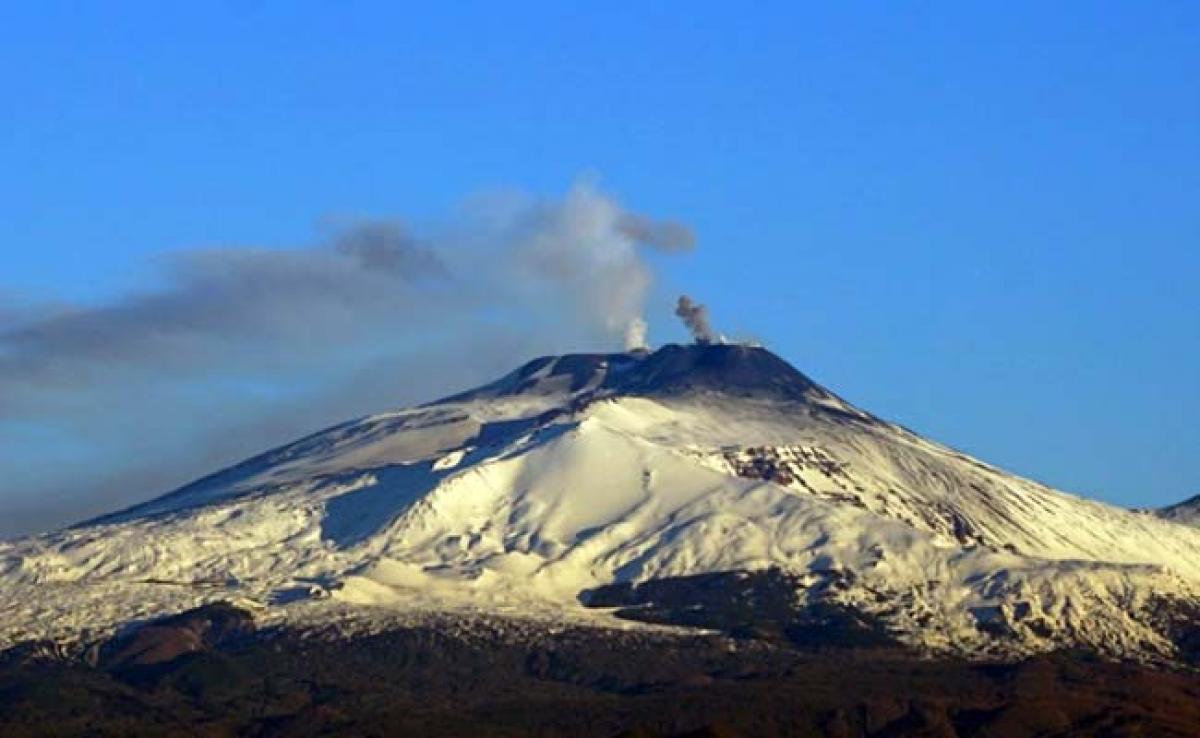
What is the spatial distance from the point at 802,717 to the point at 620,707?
11.3 metres

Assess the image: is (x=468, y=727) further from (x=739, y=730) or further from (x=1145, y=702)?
(x=1145, y=702)

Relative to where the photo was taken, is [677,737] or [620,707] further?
[620,707]

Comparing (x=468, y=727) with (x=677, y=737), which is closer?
(x=677, y=737)

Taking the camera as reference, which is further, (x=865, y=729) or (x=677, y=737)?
(x=865, y=729)

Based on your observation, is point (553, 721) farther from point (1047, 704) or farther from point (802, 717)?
point (1047, 704)

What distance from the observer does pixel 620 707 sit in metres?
199

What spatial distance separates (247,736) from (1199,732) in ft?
181

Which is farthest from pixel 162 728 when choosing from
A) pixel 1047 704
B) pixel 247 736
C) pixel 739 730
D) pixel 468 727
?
pixel 1047 704

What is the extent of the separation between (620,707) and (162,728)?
2712 cm

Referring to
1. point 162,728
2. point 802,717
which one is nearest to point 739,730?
point 802,717

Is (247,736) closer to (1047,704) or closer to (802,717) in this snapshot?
(802,717)

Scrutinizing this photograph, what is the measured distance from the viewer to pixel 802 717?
195m

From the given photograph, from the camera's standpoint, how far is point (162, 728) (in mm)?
197375

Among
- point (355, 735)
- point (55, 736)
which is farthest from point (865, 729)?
point (55, 736)
